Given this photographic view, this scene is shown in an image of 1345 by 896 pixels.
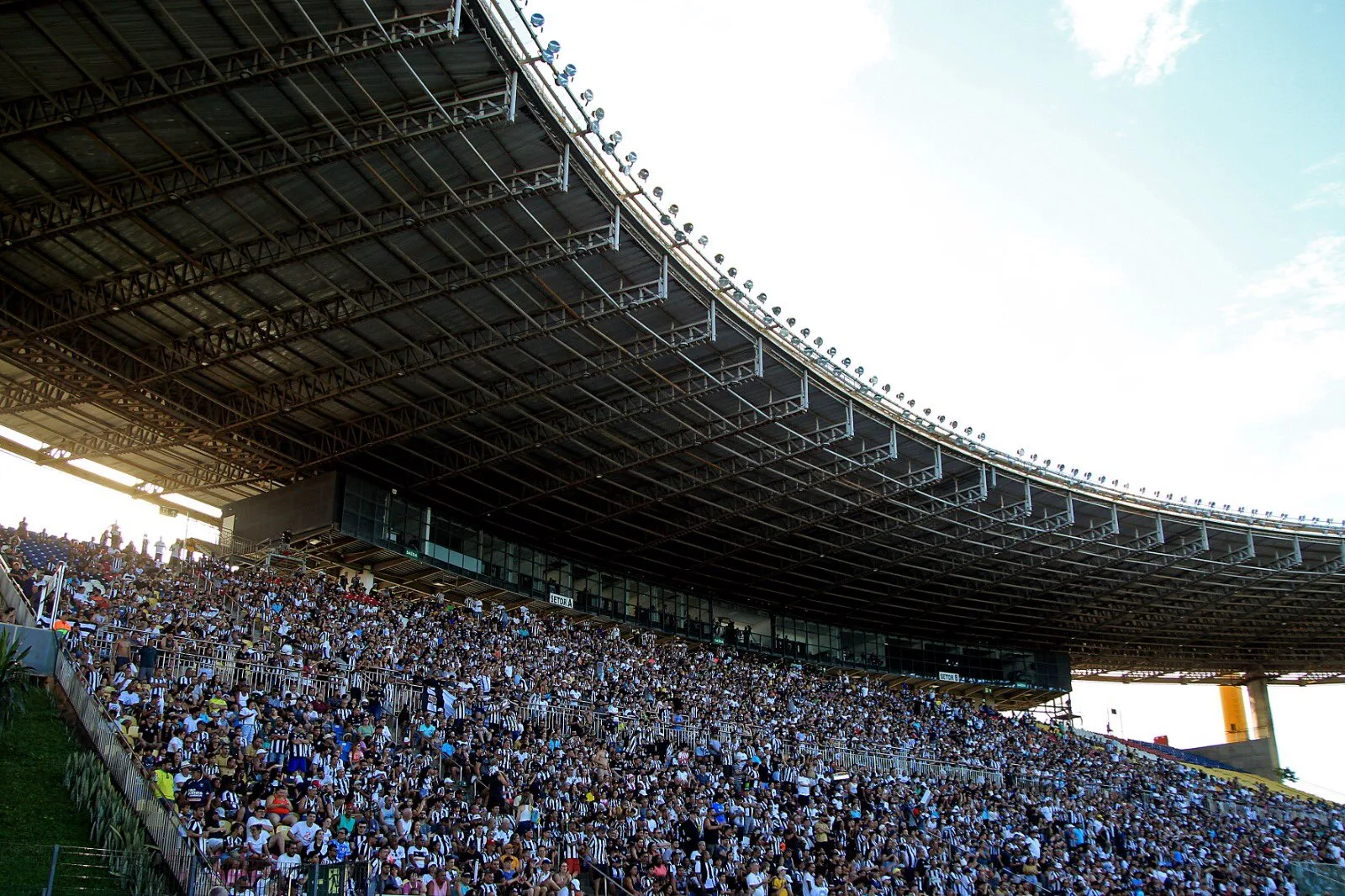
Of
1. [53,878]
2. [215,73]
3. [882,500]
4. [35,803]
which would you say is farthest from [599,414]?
[53,878]

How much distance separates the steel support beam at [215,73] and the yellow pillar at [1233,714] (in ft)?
222

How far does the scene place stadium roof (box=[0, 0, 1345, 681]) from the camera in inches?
867

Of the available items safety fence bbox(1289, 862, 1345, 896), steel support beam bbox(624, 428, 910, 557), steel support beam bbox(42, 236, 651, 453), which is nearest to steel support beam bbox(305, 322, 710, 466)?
steel support beam bbox(42, 236, 651, 453)

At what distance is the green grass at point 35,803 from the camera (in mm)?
12844

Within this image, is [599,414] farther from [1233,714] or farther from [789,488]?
[1233,714]

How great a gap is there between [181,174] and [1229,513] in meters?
40.0

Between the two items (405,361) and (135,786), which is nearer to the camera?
(135,786)

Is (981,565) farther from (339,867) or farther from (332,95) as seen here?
(339,867)

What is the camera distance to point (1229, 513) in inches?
1834

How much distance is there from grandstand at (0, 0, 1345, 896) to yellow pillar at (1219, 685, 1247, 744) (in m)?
19.8

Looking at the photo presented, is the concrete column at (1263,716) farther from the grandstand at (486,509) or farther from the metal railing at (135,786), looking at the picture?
the metal railing at (135,786)

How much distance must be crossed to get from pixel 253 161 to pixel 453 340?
26.8 feet

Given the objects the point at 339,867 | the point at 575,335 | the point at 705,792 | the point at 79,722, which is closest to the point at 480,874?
the point at 339,867

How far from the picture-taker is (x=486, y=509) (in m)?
43.3
